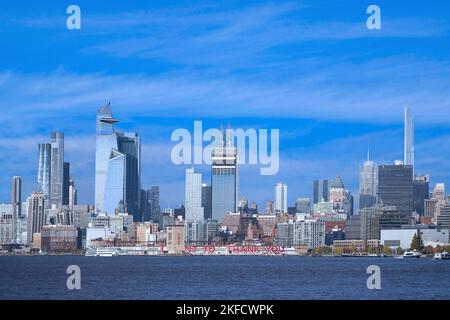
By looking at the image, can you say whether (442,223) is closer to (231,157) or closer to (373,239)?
(373,239)

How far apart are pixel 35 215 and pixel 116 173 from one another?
15.0 meters

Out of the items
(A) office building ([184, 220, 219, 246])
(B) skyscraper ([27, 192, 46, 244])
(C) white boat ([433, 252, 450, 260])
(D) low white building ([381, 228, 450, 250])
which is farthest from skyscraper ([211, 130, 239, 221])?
(D) low white building ([381, 228, 450, 250])

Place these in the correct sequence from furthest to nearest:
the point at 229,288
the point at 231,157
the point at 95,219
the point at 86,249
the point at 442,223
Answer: the point at 442,223 → the point at 86,249 → the point at 95,219 → the point at 229,288 → the point at 231,157

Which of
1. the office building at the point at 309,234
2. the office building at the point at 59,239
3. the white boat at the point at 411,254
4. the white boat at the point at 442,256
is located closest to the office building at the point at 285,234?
the office building at the point at 309,234

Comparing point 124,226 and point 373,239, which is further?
point 373,239

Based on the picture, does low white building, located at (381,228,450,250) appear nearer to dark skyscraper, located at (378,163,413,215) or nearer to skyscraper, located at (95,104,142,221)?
dark skyscraper, located at (378,163,413,215)

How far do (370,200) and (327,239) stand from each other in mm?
15016

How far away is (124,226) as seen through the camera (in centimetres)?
6078

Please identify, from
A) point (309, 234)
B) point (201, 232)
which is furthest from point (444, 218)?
point (201, 232)

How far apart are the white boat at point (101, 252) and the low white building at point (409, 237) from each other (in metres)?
21.1

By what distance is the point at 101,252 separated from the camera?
64.9m

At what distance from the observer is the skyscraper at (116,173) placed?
2963 cm
